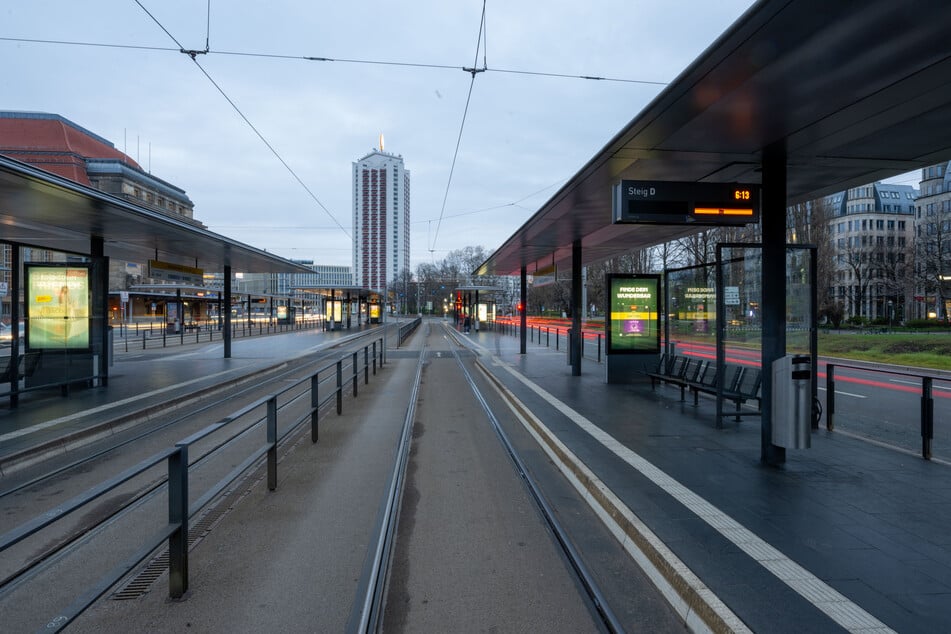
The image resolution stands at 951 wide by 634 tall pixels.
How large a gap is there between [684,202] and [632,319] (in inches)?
265

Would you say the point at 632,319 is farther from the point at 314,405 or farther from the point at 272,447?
the point at 272,447

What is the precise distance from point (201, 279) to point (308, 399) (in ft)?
39.2

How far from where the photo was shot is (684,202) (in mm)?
7109

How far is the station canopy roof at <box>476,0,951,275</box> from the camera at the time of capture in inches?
157

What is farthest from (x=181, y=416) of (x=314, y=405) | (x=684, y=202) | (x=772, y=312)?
(x=772, y=312)

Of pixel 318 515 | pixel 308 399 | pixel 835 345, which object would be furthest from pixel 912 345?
pixel 318 515

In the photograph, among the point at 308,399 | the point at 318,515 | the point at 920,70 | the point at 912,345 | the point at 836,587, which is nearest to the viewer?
the point at 836,587

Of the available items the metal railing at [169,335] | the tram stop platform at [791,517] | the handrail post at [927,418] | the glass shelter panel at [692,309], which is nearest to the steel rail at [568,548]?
the tram stop platform at [791,517]

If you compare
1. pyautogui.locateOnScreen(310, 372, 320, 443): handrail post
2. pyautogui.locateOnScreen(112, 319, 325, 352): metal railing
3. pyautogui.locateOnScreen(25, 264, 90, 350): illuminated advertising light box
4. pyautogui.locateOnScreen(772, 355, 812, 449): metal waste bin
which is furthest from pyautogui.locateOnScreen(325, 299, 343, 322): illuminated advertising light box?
pyautogui.locateOnScreen(772, 355, 812, 449): metal waste bin

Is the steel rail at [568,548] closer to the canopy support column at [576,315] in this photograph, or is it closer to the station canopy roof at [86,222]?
the canopy support column at [576,315]

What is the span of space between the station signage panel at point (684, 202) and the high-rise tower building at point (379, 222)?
111 metres

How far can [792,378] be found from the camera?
600 cm

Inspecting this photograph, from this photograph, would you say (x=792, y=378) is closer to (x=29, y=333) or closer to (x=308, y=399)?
(x=308, y=399)

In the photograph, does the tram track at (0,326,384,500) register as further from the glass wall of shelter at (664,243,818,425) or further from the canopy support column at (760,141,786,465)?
the glass wall of shelter at (664,243,818,425)
